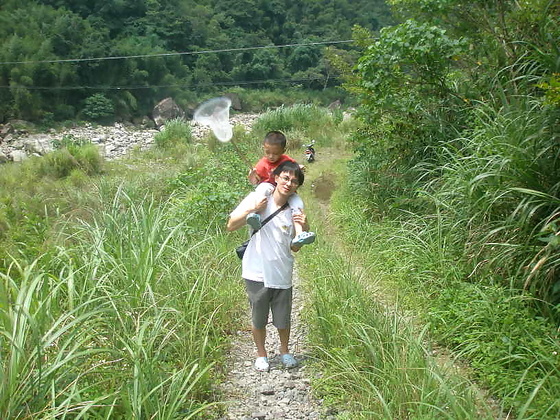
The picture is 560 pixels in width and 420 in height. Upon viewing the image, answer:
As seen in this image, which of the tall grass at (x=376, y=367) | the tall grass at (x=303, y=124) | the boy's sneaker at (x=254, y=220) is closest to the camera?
the tall grass at (x=376, y=367)

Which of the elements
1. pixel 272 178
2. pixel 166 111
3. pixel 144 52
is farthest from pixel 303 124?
pixel 144 52

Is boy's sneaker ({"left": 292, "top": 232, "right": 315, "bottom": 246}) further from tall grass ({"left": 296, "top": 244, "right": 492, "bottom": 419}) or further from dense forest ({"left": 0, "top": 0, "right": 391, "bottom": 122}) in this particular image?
dense forest ({"left": 0, "top": 0, "right": 391, "bottom": 122})

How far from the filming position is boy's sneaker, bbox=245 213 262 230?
10.2 ft

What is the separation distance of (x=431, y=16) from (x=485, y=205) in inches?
128

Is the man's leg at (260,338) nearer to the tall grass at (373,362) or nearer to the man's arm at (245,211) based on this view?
the tall grass at (373,362)

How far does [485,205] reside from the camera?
A: 4.27m

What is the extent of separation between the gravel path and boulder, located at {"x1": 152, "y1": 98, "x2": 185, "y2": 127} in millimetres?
35094

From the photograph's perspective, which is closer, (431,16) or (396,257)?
(396,257)

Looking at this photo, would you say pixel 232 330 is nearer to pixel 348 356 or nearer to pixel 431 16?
pixel 348 356

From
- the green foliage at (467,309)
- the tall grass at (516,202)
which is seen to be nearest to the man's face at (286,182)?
the green foliage at (467,309)

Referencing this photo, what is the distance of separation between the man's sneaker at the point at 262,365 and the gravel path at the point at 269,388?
3cm

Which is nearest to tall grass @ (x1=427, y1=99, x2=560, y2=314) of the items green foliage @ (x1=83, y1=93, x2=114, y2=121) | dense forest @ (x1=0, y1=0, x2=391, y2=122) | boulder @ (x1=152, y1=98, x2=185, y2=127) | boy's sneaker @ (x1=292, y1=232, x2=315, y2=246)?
boy's sneaker @ (x1=292, y1=232, x2=315, y2=246)

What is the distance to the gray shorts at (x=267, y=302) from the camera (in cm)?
332

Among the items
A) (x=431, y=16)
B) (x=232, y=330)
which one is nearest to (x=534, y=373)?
(x=232, y=330)
